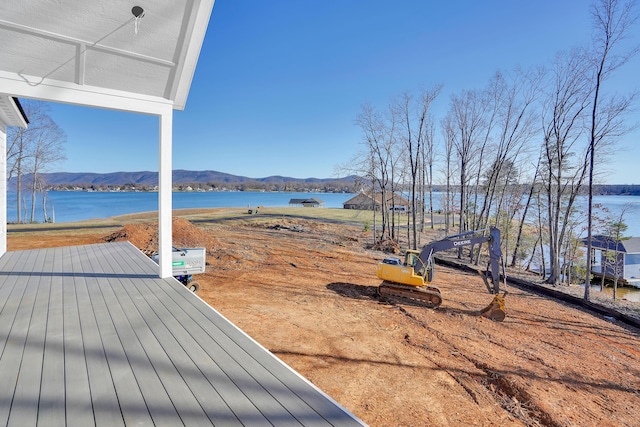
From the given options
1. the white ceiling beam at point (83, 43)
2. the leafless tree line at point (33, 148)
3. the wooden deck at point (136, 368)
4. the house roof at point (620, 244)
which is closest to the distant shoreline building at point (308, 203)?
the leafless tree line at point (33, 148)

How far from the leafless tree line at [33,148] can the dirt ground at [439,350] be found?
23.9m

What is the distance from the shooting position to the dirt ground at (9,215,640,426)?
4094 millimetres

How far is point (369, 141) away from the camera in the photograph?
2084 cm

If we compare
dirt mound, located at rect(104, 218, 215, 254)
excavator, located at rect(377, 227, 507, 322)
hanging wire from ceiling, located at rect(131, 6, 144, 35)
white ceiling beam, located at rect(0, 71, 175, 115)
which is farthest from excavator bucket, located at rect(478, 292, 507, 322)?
dirt mound, located at rect(104, 218, 215, 254)

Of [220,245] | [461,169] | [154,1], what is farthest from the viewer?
[461,169]

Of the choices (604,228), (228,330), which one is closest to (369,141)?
(604,228)

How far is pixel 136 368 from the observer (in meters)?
2.73

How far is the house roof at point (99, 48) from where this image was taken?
12.4ft

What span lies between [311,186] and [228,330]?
120034 millimetres

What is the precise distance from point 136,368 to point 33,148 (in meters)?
32.5

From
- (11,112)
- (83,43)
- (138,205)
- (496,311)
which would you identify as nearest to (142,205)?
(138,205)

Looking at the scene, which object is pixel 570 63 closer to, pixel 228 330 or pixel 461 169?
pixel 461 169

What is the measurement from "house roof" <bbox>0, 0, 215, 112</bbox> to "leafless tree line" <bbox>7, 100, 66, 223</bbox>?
26.1 metres

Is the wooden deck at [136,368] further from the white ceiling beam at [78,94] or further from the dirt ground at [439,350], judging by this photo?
the white ceiling beam at [78,94]
